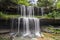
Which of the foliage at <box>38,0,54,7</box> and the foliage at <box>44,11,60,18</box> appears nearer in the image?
the foliage at <box>44,11,60,18</box>

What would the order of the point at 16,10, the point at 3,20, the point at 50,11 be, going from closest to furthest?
the point at 3,20 < the point at 16,10 < the point at 50,11

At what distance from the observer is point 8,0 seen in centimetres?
1044

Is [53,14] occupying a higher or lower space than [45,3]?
lower

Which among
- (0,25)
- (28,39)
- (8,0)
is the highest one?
(8,0)

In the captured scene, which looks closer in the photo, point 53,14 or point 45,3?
point 53,14

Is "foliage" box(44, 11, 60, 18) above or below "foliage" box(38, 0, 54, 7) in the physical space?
below

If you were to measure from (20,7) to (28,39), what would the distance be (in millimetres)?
2797

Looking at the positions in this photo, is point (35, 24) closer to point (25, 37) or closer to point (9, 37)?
point (25, 37)

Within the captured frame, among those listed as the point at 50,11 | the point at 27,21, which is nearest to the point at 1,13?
the point at 27,21

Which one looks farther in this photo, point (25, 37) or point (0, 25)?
point (0, 25)

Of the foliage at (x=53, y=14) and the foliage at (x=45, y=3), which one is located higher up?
the foliage at (x=45, y=3)

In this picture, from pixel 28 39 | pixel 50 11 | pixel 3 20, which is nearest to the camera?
pixel 28 39

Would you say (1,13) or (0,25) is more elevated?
(1,13)

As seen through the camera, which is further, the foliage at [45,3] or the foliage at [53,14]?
the foliage at [45,3]
